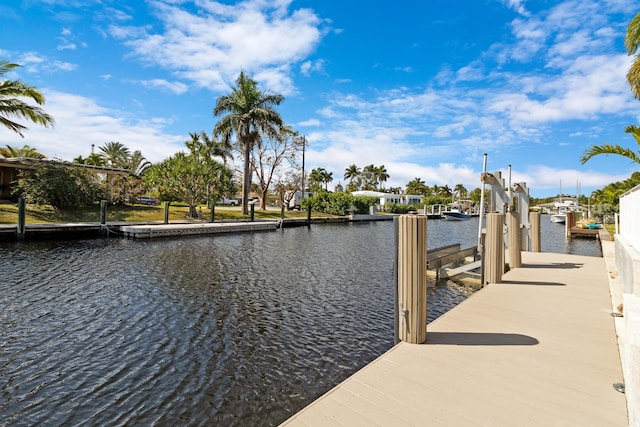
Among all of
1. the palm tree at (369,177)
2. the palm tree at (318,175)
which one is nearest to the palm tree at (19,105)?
the palm tree at (318,175)

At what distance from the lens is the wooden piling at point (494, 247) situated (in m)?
7.06

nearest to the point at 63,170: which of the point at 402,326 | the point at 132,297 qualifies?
the point at 132,297

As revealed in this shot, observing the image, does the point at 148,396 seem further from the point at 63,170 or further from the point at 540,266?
the point at 63,170

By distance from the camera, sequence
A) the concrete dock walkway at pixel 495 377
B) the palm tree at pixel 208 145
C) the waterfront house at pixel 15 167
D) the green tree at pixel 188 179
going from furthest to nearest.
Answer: the palm tree at pixel 208 145 < the green tree at pixel 188 179 < the waterfront house at pixel 15 167 < the concrete dock walkway at pixel 495 377

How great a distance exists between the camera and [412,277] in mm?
3924

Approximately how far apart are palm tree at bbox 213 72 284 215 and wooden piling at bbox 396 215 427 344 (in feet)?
97.9

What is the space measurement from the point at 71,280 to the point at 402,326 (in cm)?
924

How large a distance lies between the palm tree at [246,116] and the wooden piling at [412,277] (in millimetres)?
29854

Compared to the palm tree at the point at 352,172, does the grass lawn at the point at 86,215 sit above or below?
below

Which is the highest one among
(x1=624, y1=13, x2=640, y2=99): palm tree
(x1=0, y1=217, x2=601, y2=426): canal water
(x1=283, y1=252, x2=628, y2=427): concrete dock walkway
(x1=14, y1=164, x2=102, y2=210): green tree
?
(x1=624, y1=13, x2=640, y2=99): palm tree

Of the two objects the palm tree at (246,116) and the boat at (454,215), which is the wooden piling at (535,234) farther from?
the boat at (454,215)

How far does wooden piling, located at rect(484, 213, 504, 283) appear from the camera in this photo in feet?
23.2

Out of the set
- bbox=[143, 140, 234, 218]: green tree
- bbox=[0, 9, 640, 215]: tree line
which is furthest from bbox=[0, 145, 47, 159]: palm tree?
bbox=[143, 140, 234, 218]: green tree

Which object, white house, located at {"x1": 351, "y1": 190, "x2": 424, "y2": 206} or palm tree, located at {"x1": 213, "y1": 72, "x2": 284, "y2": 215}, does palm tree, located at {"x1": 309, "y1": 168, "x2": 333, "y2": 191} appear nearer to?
white house, located at {"x1": 351, "y1": 190, "x2": 424, "y2": 206}
